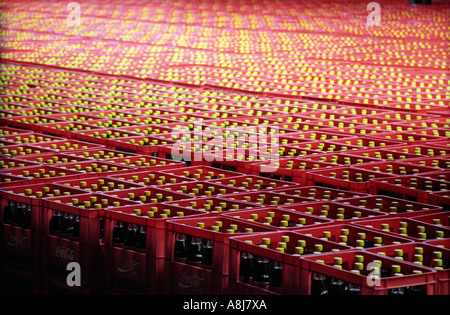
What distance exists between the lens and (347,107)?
38.2ft

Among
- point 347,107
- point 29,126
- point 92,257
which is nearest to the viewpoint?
point 92,257

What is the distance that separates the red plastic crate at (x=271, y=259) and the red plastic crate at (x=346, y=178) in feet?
5.54

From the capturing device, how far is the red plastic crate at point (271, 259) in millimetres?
4785

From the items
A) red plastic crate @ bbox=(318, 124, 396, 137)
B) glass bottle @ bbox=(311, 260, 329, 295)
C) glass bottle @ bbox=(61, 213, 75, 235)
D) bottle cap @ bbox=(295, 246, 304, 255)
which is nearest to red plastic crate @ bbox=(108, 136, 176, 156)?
red plastic crate @ bbox=(318, 124, 396, 137)

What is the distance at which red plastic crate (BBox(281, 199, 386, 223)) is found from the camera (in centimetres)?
601

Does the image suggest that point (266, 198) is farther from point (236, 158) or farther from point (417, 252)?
point (417, 252)

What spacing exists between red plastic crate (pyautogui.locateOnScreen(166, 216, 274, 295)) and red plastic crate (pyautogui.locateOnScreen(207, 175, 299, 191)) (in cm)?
131

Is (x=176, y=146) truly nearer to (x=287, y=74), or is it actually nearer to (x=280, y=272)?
(x=280, y=272)

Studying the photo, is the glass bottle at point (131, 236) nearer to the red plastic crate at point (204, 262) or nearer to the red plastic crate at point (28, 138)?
the red plastic crate at point (204, 262)

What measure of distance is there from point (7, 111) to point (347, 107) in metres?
4.53

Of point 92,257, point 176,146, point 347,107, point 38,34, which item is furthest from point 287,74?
point 38,34
